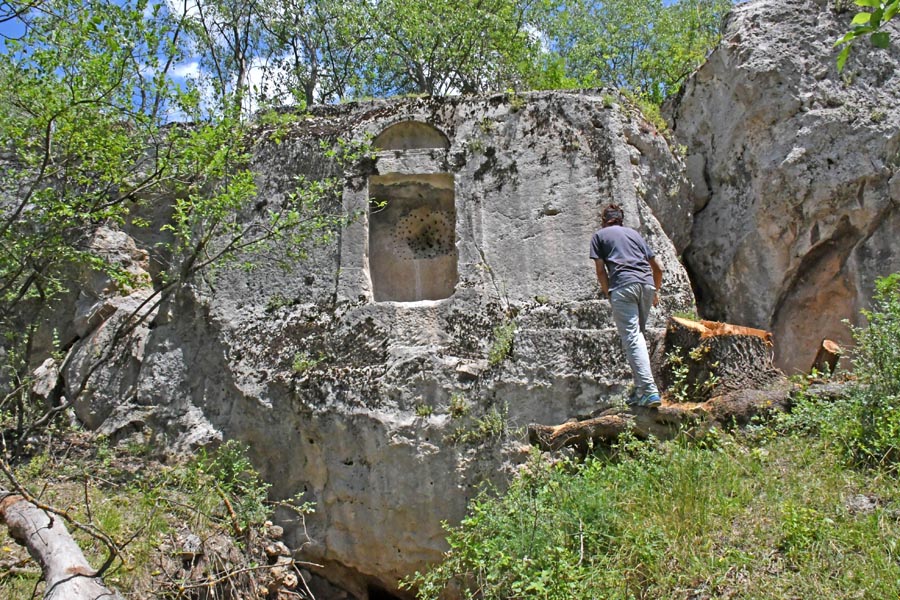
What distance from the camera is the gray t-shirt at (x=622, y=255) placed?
6395mm

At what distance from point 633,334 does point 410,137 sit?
3407 mm

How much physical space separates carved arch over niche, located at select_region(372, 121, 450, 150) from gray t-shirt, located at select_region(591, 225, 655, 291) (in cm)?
242

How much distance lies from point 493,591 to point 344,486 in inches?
79.5

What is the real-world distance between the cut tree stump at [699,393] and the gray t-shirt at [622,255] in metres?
0.78

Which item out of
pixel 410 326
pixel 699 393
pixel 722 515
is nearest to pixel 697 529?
pixel 722 515

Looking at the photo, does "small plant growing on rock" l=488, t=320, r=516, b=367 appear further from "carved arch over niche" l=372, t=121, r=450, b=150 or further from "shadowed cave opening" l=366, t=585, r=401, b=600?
"shadowed cave opening" l=366, t=585, r=401, b=600

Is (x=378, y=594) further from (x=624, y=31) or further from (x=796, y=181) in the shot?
(x=624, y=31)

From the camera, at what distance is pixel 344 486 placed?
7098mm

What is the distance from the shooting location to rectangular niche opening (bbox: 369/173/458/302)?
8195 millimetres

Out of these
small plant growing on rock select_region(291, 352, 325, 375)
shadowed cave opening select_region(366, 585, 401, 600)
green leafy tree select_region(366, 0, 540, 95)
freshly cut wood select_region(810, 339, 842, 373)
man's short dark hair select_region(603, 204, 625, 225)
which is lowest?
shadowed cave opening select_region(366, 585, 401, 600)

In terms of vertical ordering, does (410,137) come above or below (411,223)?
above

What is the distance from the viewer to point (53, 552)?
4.60 meters

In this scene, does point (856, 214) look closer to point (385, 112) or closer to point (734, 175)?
point (734, 175)

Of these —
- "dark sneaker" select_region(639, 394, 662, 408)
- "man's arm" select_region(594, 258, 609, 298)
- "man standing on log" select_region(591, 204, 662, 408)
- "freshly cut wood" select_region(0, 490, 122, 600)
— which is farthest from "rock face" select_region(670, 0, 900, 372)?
"freshly cut wood" select_region(0, 490, 122, 600)
